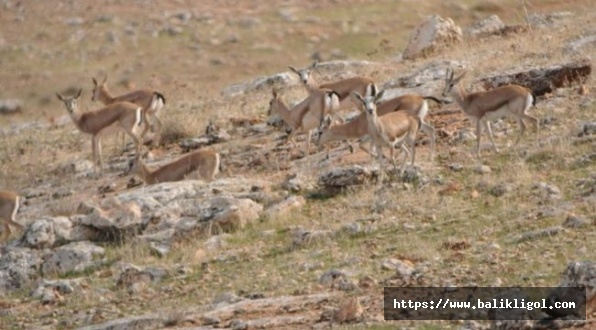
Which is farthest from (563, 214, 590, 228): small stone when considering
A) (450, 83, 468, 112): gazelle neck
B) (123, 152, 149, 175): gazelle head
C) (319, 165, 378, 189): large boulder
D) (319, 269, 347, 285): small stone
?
(123, 152, 149, 175): gazelle head

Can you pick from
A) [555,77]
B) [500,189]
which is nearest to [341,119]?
[555,77]

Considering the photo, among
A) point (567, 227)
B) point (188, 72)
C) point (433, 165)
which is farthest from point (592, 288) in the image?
point (188, 72)

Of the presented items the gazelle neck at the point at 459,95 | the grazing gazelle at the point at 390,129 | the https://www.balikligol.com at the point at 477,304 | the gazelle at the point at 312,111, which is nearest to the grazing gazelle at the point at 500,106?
the gazelle neck at the point at 459,95

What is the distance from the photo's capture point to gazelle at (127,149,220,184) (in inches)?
736

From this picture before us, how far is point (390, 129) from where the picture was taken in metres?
17.3

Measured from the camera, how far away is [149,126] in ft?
74.3

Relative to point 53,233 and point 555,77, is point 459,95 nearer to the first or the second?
point 555,77

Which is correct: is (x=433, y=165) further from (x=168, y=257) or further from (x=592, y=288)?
(x=592, y=288)

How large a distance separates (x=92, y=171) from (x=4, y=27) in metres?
27.2

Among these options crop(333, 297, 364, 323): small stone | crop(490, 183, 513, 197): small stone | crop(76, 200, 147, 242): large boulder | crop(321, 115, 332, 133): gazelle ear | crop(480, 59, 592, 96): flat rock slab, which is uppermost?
crop(480, 59, 592, 96): flat rock slab

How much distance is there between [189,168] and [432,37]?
1002cm

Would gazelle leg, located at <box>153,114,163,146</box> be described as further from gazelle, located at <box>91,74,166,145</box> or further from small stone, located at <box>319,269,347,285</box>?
small stone, located at <box>319,269,347,285</box>

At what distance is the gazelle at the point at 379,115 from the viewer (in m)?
18.1

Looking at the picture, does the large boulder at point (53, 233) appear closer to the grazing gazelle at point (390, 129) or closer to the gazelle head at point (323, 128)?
the grazing gazelle at point (390, 129)
